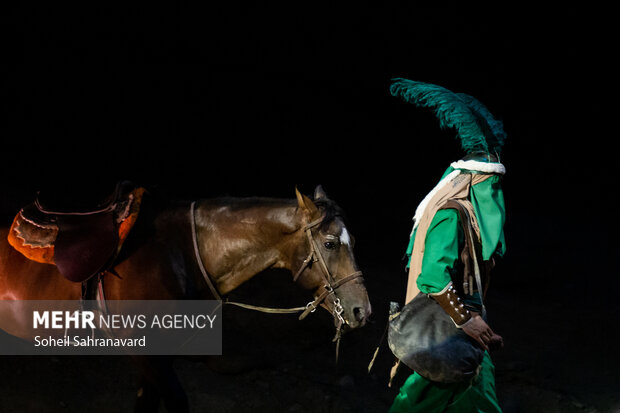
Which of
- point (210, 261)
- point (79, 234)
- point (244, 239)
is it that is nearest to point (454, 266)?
point (244, 239)

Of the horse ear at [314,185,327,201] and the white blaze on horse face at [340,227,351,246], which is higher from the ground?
the horse ear at [314,185,327,201]

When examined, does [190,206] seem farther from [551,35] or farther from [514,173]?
[514,173]

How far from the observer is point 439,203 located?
2639 mm

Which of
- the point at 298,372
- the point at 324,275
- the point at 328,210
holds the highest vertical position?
the point at 328,210

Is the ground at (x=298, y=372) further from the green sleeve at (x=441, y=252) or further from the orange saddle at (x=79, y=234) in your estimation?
the orange saddle at (x=79, y=234)

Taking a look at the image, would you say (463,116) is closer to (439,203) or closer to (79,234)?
(439,203)

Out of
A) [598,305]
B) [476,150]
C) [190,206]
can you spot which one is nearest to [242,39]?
[190,206]

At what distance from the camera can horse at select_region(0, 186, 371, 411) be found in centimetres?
277

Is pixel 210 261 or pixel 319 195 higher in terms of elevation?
pixel 319 195

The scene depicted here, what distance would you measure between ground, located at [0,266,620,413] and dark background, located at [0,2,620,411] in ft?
0.20

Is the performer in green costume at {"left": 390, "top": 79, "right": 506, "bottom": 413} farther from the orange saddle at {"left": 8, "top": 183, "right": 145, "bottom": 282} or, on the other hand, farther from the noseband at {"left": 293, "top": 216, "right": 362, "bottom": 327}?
the orange saddle at {"left": 8, "top": 183, "right": 145, "bottom": 282}

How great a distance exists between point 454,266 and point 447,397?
2.18 feet

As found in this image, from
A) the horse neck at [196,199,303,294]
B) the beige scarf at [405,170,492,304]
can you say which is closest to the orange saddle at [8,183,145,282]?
the horse neck at [196,199,303,294]

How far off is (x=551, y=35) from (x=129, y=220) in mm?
7812
